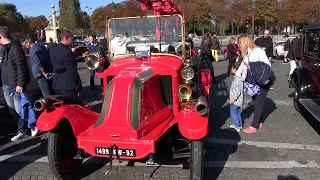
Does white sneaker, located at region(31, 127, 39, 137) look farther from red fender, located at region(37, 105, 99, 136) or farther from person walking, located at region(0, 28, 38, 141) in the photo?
red fender, located at region(37, 105, 99, 136)

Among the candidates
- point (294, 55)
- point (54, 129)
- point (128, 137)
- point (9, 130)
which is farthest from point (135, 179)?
point (294, 55)

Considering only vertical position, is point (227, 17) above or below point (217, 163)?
above

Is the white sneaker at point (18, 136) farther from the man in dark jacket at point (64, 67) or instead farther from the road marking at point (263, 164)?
the road marking at point (263, 164)

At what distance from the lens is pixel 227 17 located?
43.3 meters

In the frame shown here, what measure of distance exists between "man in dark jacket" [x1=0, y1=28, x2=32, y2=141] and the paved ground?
26.2 inches

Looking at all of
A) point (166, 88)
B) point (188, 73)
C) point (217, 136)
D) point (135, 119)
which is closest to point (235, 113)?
point (217, 136)

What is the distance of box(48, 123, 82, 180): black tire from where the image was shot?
3.96 m

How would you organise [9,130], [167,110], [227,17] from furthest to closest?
[227,17]
[9,130]
[167,110]

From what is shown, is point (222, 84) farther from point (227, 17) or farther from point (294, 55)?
point (227, 17)

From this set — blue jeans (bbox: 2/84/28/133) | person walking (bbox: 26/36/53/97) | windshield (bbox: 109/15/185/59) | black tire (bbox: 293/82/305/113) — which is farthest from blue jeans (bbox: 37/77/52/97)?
black tire (bbox: 293/82/305/113)

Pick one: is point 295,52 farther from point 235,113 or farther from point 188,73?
point 188,73

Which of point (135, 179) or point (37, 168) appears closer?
point (135, 179)

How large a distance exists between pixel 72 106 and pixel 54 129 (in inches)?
17.2

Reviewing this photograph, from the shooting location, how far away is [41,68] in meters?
6.33
